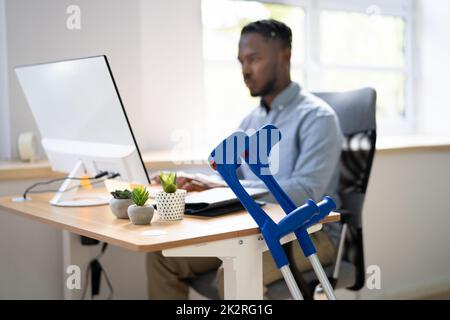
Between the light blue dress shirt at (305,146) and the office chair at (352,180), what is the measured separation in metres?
0.06

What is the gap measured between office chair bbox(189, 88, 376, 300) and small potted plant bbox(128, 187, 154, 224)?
56cm

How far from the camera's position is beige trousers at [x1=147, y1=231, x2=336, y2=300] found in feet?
6.29

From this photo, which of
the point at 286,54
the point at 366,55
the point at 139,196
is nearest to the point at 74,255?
the point at 139,196

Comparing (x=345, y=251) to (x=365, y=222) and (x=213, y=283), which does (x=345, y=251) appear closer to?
(x=213, y=283)

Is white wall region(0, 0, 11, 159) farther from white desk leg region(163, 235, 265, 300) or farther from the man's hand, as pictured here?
white desk leg region(163, 235, 265, 300)

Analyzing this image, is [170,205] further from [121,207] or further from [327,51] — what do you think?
[327,51]

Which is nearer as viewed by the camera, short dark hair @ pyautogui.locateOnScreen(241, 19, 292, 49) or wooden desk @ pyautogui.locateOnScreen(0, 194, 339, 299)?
wooden desk @ pyautogui.locateOnScreen(0, 194, 339, 299)

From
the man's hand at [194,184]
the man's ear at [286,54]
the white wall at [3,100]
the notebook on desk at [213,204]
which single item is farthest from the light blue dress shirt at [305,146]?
the white wall at [3,100]

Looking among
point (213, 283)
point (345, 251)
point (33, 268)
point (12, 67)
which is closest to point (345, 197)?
point (345, 251)

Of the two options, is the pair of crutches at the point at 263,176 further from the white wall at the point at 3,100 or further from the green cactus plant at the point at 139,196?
the white wall at the point at 3,100

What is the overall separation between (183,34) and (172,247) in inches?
68.5

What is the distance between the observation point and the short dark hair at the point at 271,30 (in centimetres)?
234

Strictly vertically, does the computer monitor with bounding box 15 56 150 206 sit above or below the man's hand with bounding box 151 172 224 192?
above

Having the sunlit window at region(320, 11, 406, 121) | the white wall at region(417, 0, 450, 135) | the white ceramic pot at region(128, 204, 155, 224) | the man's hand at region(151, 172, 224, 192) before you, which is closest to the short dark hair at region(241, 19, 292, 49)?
the man's hand at region(151, 172, 224, 192)
